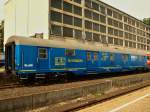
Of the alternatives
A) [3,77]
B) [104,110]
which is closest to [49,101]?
[104,110]

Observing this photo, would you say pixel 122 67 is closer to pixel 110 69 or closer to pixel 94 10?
pixel 110 69

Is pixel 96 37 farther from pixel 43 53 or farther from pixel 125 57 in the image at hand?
pixel 43 53

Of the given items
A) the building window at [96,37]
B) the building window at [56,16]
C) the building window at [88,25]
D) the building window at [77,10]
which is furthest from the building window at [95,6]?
the building window at [56,16]

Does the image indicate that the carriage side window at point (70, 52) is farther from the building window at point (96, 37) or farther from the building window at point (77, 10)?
the building window at point (96, 37)

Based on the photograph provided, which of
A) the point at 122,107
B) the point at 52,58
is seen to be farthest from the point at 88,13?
the point at 122,107

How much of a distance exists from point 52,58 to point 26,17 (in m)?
35.8

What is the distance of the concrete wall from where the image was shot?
161 feet

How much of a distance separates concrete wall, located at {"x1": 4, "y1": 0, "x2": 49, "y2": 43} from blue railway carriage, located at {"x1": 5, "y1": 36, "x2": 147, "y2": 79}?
21.9m

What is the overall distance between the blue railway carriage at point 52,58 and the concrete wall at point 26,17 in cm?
2189

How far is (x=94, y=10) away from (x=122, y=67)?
32525mm

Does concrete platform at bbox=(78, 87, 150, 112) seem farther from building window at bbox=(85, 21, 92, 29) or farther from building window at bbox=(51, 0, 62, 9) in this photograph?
building window at bbox=(85, 21, 92, 29)

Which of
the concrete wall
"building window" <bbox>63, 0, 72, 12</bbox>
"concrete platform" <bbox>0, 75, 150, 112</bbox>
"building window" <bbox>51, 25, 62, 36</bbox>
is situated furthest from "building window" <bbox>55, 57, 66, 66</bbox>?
"building window" <bbox>63, 0, 72, 12</bbox>

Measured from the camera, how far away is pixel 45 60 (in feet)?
67.9

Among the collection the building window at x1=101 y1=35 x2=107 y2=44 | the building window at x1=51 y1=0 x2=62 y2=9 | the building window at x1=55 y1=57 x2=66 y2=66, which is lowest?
the building window at x1=55 y1=57 x2=66 y2=66
